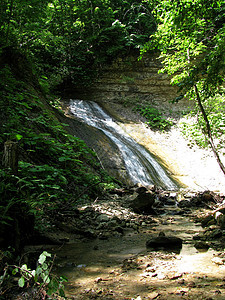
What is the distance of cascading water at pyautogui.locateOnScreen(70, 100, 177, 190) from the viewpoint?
1008 cm

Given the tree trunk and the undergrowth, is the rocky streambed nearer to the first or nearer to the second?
the undergrowth

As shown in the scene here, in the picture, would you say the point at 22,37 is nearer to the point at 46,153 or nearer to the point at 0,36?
the point at 0,36

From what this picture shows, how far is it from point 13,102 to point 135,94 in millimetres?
15511

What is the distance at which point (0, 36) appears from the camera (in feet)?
23.7

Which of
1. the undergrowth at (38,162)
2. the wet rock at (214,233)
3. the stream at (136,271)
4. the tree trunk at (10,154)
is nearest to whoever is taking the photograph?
the stream at (136,271)

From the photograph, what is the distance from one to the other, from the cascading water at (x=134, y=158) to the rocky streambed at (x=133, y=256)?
4993 millimetres

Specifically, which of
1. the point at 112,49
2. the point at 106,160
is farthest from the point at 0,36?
the point at 112,49

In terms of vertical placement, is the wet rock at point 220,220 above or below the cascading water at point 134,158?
below

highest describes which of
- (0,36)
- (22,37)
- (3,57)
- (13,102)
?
(22,37)

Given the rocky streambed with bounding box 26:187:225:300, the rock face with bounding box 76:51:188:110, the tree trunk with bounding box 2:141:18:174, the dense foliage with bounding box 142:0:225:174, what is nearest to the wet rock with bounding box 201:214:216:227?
the rocky streambed with bounding box 26:187:225:300

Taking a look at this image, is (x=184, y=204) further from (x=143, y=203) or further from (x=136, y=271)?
(x=136, y=271)

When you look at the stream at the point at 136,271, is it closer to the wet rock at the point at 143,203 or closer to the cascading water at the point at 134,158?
the wet rock at the point at 143,203

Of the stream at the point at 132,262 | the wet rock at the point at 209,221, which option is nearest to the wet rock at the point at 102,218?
the stream at the point at 132,262

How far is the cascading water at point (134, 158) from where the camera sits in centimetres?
1008
